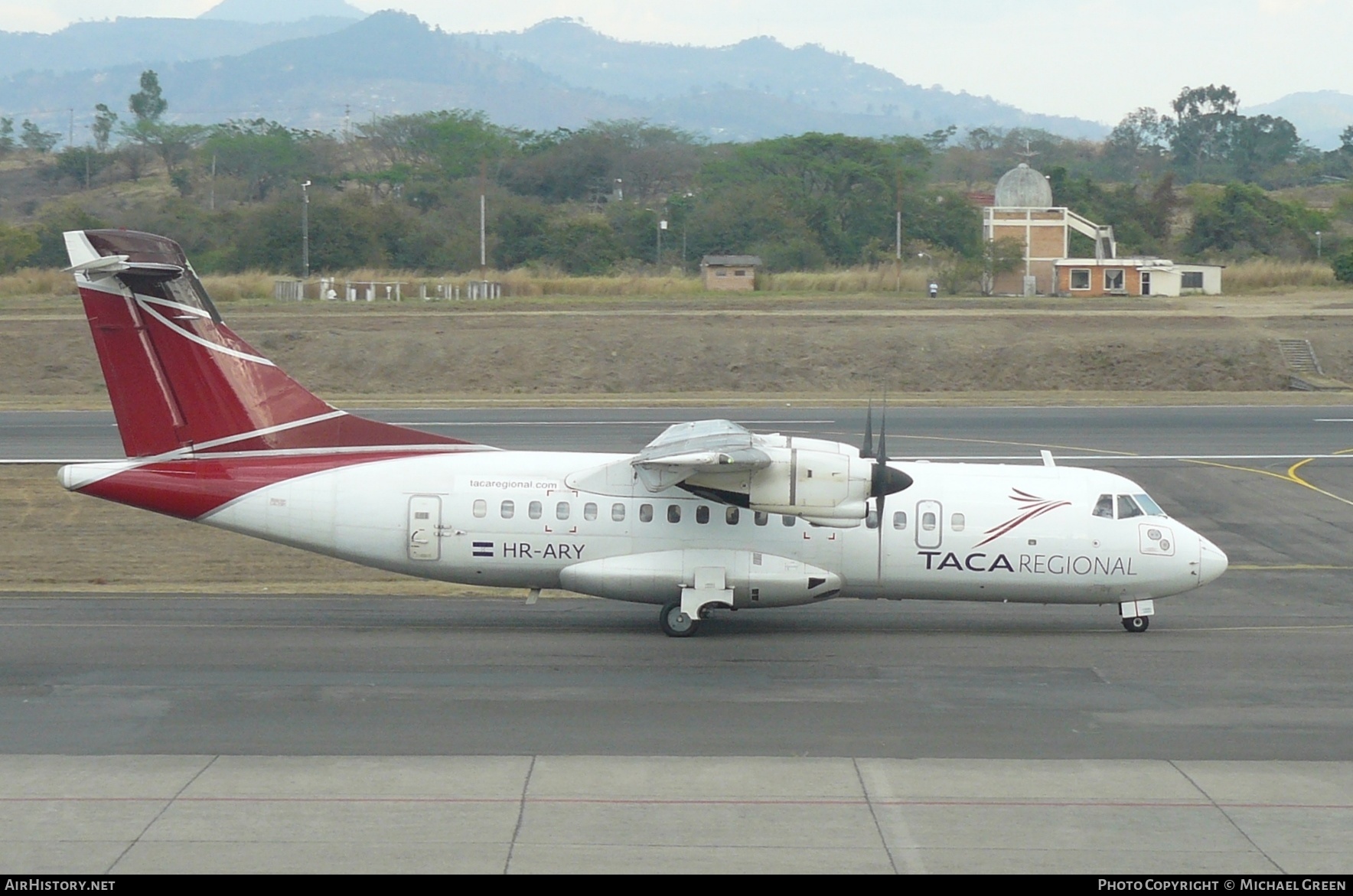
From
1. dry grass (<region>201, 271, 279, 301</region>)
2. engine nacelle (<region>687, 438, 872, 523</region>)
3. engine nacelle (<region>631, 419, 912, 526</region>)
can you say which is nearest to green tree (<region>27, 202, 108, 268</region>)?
dry grass (<region>201, 271, 279, 301</region>)

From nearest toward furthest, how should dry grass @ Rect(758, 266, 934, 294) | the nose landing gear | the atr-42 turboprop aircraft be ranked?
the atr-42 turboprop aircraft → the nose landing gear → dry grass @ Rect(758, 266, 934, 294)

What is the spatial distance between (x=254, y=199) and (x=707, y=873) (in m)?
113

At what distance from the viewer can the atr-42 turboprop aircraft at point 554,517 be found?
780 inches

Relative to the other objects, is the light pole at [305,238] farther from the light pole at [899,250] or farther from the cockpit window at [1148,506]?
the cockpit window at [1148,506]

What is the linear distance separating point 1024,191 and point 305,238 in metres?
49.0

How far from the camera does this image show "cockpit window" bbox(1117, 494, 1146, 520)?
20.5m

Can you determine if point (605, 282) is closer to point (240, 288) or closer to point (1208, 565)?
point (240, 288)

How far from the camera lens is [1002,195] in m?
94.8

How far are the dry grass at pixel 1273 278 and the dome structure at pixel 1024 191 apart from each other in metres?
15.0

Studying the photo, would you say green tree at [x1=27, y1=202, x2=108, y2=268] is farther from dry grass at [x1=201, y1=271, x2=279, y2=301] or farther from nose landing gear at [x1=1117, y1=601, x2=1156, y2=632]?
nose landing gear at [x1=1117, y1=601, x2=1156, y2=632]

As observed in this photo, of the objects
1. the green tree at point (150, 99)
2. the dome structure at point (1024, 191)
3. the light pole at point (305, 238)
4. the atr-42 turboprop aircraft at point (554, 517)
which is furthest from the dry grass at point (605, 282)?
the green tree at point (150, 99)

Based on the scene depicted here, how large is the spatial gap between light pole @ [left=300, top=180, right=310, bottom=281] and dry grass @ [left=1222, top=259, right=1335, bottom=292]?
182ft

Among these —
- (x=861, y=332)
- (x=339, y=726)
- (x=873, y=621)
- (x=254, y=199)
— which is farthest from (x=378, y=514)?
(x=254, y=199)

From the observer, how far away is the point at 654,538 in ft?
66.1
